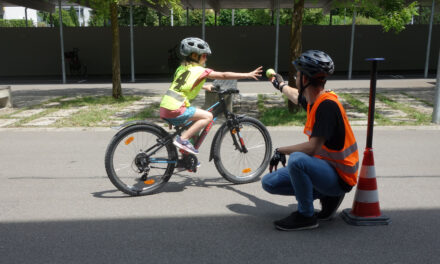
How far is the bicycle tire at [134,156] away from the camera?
4680 millimetres

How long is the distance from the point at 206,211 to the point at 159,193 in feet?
2.73

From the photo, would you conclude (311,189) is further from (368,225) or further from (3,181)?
(3,181)

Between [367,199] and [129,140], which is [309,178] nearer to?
[367,199]

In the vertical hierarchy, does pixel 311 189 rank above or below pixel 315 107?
below

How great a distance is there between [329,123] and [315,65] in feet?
1.69

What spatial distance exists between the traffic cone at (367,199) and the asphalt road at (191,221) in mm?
90

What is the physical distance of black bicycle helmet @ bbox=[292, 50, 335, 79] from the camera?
367 cm

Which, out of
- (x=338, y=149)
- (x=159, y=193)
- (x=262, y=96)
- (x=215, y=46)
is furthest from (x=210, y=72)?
(x=215, y=46)

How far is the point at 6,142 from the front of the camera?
7.85m

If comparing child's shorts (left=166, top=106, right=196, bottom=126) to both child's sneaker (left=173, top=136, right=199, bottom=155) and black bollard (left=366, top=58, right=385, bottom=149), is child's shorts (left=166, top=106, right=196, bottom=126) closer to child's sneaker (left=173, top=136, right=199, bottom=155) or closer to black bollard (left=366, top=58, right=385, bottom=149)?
child's sneaker (left=173, top=136, right=199, bottom=155)

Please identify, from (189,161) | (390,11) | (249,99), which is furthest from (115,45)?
(189,161)

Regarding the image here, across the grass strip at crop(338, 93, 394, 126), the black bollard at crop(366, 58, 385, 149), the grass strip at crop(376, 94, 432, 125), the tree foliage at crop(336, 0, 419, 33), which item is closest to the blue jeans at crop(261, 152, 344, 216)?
the black bollard at crop(366, 58, 385, 149)

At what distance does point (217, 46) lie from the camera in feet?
79.4

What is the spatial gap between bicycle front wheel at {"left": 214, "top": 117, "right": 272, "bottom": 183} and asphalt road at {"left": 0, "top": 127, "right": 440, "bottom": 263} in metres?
0.20
